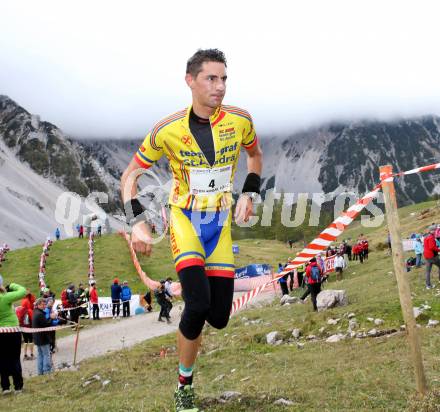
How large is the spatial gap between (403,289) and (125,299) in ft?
94.1

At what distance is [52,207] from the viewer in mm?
182625

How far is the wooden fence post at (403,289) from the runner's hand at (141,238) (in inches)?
112

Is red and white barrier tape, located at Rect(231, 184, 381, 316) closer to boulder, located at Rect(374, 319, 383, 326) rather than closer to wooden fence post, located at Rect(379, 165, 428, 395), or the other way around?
wooden fence post, located at Rect(379, 165, 428, 395)

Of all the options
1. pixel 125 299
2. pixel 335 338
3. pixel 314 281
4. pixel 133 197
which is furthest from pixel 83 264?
pixel 133 197

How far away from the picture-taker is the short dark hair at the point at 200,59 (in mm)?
6215

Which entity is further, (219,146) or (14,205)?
(14,205)

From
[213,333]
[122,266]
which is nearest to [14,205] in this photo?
[122,266]

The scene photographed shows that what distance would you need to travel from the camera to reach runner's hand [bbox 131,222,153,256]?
6.05m

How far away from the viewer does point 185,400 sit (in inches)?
231

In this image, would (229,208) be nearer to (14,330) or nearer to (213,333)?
(14,330)

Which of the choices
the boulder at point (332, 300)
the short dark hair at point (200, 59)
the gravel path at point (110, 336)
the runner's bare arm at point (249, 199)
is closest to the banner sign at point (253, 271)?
the gravel path at point (110, 336)

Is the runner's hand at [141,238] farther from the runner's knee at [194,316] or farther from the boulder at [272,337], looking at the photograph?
the boulder at [272,337]

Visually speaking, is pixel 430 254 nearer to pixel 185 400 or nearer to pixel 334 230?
pixel 334 230

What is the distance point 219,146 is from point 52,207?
18662cm
